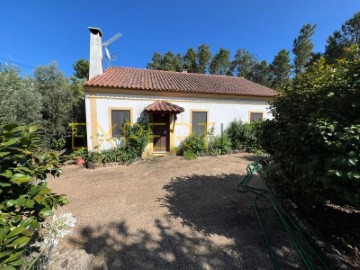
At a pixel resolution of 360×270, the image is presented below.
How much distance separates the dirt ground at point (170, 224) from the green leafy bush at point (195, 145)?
3.10m

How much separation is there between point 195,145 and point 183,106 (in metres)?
2.29

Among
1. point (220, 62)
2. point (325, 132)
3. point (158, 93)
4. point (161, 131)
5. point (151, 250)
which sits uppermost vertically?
point (220, 62)

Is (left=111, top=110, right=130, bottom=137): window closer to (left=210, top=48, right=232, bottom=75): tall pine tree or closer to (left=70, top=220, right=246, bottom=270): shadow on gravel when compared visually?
A: (left=70, top=220, right=246, bottom=270): shadow on gravel

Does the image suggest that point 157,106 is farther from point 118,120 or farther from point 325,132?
point 325,132

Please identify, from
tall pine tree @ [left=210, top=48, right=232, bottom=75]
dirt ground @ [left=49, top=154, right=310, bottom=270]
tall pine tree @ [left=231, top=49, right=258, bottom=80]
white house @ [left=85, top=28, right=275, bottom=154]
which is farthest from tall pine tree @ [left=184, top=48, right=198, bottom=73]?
dirt ground @ [left=49, top=154, right=310, bottom=270]

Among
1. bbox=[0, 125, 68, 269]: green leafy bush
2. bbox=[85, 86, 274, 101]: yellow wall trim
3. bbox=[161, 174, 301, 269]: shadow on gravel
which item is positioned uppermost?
bbox=[85, 86, 274, 101]: yellow wall trim

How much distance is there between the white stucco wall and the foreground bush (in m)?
5.56

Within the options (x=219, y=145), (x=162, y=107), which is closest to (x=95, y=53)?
(x=162, y=107)

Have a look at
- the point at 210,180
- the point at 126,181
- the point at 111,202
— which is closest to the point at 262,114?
the point at 210,180

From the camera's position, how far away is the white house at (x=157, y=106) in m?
8.17

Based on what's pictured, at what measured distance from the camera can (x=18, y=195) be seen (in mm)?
1525

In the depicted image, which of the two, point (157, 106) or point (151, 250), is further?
point (157, 106)

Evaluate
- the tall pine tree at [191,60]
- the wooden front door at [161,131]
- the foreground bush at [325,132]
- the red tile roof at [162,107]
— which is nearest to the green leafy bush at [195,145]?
the wooden front door at [161,131]

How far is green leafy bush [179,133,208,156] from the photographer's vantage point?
9188 mm
